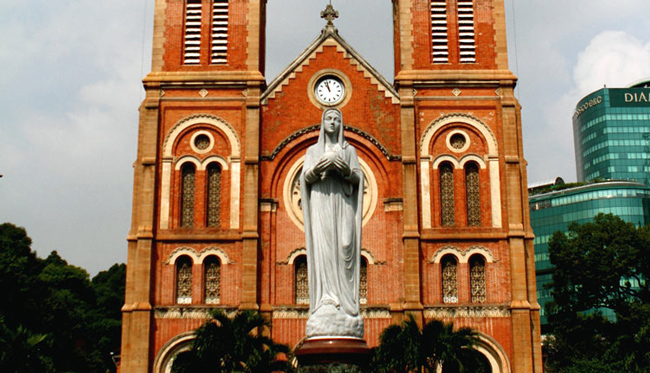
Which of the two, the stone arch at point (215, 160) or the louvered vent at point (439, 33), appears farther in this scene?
the louvered vent at point (439, 33)

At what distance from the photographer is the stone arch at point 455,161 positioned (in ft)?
113

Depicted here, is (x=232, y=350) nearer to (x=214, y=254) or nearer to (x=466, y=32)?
(x=214, y=254)

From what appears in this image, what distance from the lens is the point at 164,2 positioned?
122 feet

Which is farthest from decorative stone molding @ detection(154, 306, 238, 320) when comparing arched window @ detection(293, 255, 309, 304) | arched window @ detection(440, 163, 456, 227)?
arched window @ detection(440, 163, 456, 227)

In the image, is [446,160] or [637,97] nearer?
[446,160]

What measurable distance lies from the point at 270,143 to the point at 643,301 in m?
21.6

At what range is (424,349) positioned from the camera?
27.6 meters

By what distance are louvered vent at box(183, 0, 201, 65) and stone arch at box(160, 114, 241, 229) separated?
8.62ft

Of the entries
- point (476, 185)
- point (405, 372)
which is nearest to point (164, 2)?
point (476, 185)

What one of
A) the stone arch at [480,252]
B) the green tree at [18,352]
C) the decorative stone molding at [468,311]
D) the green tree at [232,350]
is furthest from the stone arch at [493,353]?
the green tree at [18,352]

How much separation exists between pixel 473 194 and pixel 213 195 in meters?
10.3

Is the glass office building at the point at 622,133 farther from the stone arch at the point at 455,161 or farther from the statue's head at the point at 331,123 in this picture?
the statue's head at the point at 331,123

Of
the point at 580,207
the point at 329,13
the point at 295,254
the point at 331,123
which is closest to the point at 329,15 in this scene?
the point at 329,13

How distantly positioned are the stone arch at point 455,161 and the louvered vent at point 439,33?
2.72 metres
